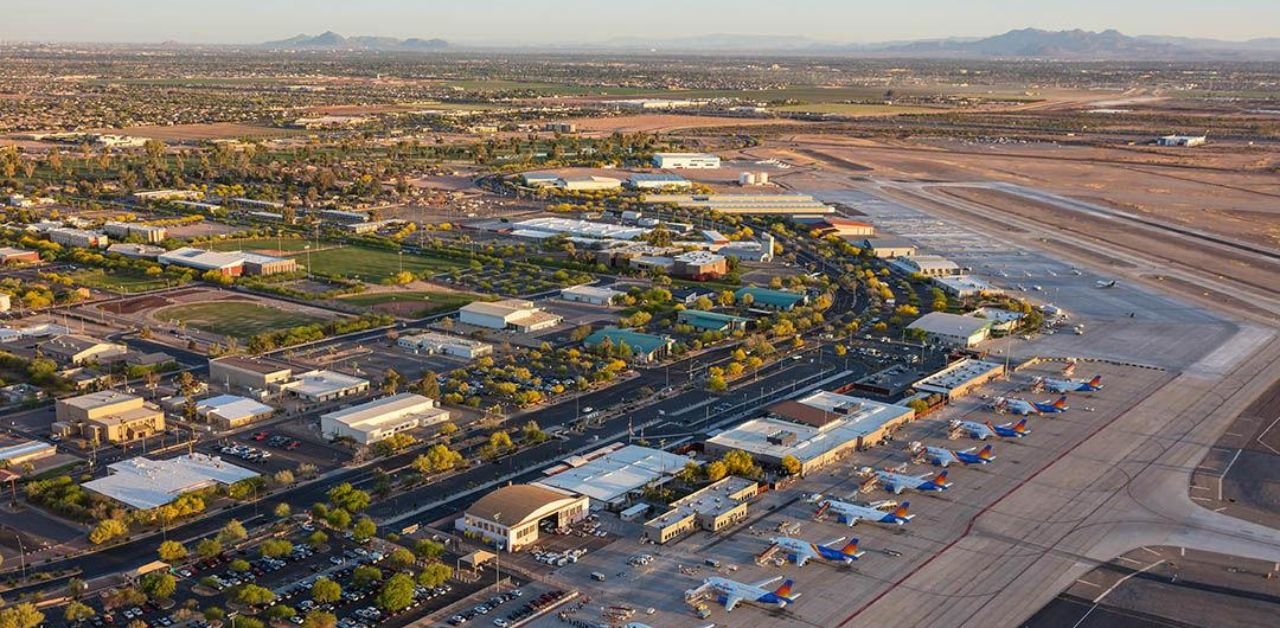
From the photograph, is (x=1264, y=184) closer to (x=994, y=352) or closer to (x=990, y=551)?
(x=994, y=352)

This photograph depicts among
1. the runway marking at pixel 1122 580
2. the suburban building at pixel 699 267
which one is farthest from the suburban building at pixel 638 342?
the runway marking at pixel 1122 580

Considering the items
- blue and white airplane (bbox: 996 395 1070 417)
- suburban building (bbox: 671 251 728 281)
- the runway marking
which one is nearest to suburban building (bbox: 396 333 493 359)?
suburban building (bbox: 671 251 728 281)

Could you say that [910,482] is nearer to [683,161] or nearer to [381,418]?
[381,418]

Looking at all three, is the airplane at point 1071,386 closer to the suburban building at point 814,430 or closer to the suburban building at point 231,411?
the suburban building at point 814,430

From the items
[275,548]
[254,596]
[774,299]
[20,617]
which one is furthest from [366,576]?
[774,299]

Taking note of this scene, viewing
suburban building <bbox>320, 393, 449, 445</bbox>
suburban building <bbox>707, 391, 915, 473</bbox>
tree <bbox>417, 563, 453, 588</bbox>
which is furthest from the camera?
suburban building <bbox>320, 393, 449, 445</bbox>

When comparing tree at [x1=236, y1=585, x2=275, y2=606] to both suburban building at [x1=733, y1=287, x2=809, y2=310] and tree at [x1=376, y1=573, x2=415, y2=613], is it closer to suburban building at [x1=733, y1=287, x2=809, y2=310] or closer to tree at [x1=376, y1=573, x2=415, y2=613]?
tree at [x1=376, y1=573, x2=415, y2=613]

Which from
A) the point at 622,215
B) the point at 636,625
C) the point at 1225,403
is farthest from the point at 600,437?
the point at 622,215
